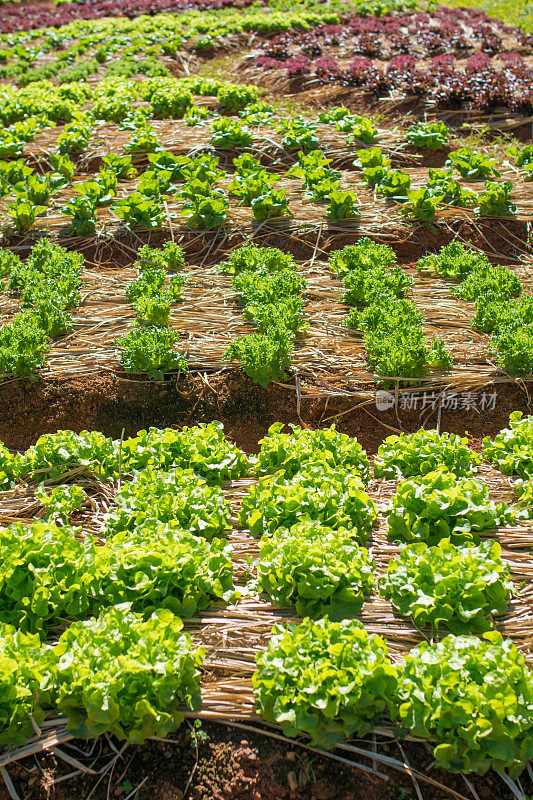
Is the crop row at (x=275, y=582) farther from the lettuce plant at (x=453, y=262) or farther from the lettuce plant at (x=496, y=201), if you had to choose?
the lettuce plant at (x=496, y=201)

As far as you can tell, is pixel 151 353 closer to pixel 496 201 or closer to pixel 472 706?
pixel 472 706

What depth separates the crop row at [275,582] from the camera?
296 centimetres

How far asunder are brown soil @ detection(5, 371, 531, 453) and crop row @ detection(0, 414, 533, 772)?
102 cm

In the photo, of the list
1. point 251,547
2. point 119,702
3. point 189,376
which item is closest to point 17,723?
point 119,702

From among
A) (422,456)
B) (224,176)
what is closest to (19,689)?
(422,456)

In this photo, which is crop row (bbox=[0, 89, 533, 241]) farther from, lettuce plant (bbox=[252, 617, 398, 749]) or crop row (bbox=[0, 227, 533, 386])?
lettuce plant (bbox=[252, 617, 398, 749])

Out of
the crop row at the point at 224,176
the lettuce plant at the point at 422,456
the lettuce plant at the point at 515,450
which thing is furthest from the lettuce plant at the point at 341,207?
the lettuce plant at the point at 422,456

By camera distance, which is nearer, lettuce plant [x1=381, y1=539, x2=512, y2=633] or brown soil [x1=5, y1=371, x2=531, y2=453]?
lettuce plant [x1=381, y1=539, x2=512, y2=633]

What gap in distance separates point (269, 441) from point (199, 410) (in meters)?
1.53

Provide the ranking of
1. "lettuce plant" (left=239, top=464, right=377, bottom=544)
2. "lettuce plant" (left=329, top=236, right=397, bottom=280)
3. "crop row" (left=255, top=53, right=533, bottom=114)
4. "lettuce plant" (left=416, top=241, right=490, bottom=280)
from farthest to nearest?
1. "crop row" (left=255, top=53, right=533, bottom=114)
2. "lettuce plant" (left=416, top=241, right=490, bottom=280)
3. "lettuce plant" (left=329, top=236, right=397, bottom=280)
4. "lettuce plant" (left=239, top=464, right=377, bottom=544)

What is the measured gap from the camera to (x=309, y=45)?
1452 centimetres

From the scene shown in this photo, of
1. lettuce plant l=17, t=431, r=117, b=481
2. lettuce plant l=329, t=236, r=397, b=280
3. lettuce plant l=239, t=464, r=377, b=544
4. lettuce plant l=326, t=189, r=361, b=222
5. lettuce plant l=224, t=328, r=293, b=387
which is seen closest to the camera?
lettuce plant l=239, t=464, r=377, b=544

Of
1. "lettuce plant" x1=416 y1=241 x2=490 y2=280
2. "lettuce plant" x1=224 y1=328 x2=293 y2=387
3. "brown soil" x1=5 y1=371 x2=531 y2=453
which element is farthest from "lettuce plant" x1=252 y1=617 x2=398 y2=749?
"lettuce plant" x1=416 y1=241 x2=490 y2=280

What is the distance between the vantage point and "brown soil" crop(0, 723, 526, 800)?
299 centimetres
